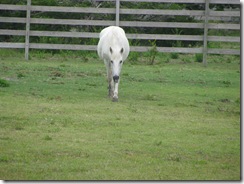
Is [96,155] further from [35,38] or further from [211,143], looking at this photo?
[35,38]

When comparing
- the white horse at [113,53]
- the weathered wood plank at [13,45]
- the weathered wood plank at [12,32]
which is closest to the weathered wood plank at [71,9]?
the weathered wood plank at [12,32]

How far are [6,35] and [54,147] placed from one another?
→ 1044cm

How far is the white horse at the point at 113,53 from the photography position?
8.66 meters

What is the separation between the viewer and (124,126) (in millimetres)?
6102

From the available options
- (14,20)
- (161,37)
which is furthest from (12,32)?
(161,37)

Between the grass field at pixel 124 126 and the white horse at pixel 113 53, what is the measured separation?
207 mm

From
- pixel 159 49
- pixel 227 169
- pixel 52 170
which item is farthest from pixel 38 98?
pixel 159 49

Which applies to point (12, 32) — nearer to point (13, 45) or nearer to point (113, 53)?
point (13, 45)

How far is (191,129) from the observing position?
5.01 m

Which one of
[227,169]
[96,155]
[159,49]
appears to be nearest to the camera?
[227,169]

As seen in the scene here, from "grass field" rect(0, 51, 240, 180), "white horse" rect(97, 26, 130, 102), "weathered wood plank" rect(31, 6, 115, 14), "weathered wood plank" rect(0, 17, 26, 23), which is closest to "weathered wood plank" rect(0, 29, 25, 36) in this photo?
"weathered wood plank" rect(0, 17, 26, 23)

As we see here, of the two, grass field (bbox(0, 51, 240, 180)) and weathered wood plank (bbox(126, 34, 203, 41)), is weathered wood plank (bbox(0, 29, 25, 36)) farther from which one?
grass field (bbox(0, 51, 240, 180))

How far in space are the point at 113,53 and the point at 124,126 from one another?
8.82 feet

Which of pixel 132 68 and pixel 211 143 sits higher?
pixel 211 143
